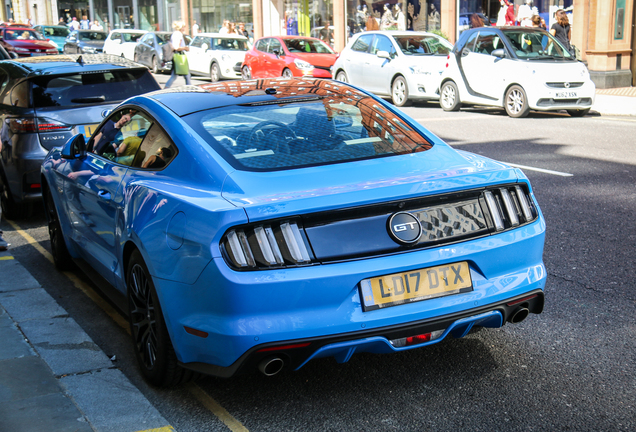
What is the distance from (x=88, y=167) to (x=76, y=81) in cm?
306

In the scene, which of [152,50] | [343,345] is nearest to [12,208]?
[343,345]

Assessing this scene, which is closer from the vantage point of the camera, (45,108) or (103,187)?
(103,187)

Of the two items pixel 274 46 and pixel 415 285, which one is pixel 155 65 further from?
pixel 415 285

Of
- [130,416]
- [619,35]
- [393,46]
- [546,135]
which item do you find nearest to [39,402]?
[130,416]

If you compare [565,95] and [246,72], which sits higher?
[246,72]

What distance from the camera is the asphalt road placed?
3209 mm

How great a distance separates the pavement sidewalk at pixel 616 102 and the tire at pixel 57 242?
38.9 feet

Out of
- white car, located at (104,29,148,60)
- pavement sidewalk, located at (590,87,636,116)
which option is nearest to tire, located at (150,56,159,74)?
white car, located at (104,29,148,60)

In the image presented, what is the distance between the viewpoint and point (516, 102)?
14484 millimetres

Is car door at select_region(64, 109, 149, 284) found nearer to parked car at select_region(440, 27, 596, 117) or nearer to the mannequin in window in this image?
parked car at select_region(440, 27, 596, 117)

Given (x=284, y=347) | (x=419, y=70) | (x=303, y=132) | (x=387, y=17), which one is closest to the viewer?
(x=284, y=347)

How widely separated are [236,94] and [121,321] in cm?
166

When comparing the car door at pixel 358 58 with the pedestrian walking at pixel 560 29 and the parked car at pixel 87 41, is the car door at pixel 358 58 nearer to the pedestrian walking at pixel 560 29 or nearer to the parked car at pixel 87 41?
the pedestrian walking at pixel 560 29

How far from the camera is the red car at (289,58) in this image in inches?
796
